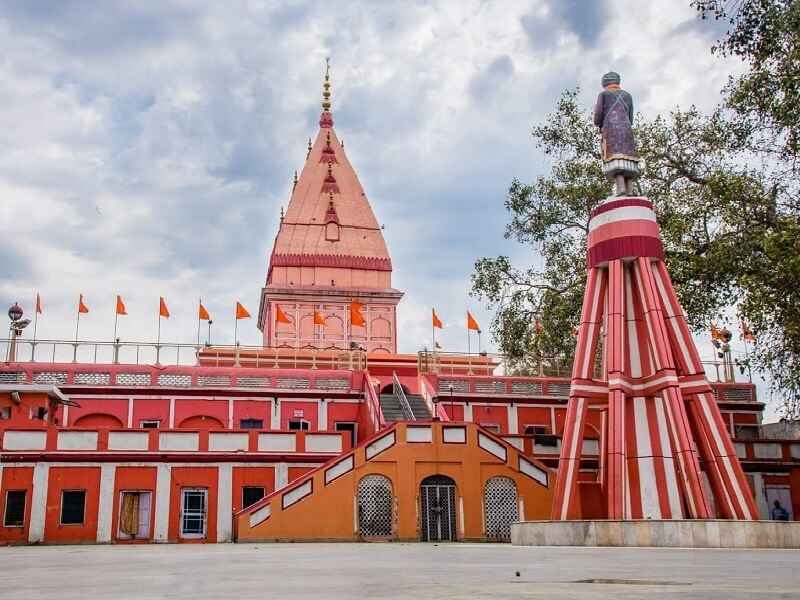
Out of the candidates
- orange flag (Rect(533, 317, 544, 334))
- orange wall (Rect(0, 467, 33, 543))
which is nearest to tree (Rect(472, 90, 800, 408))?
orange flag (Rect(533, 317, 544, 334))

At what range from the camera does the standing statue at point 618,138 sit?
76.7ft

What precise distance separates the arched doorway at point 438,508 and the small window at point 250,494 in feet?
19.6

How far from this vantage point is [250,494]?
29.7 meters

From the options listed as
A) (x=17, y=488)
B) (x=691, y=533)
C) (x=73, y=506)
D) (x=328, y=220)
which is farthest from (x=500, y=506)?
(x=328, y=220)

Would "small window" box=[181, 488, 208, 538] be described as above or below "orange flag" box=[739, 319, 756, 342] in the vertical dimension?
below

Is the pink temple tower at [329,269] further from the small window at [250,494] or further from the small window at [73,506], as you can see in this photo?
the small window at [73,506]

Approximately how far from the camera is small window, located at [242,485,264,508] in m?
29.6

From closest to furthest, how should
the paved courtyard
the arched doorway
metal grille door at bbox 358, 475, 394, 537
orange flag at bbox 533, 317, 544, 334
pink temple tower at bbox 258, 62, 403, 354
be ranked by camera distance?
1. the paved courtyard
2. metal grille door at bbox 358, 475, 394, 537
3. the arched doorway
4. orange flag at bbox 533, 317, 544, 334
5. pink temple tower at bbox 258, 62, 403, 354

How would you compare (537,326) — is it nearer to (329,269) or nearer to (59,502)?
(59,502)

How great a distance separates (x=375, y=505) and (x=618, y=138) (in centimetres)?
1258

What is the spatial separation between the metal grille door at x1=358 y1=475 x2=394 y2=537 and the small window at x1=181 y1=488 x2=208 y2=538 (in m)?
5.79

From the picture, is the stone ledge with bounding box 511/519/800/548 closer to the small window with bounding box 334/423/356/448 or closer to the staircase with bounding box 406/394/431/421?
the staircase with bounding box 406/394/431/421

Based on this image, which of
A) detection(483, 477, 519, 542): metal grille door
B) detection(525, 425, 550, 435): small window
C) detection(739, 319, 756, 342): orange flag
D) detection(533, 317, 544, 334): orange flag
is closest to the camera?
detection(739, 319, 756, 342): orange flag

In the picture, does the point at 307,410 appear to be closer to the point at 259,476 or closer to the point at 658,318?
the point at 259,476
